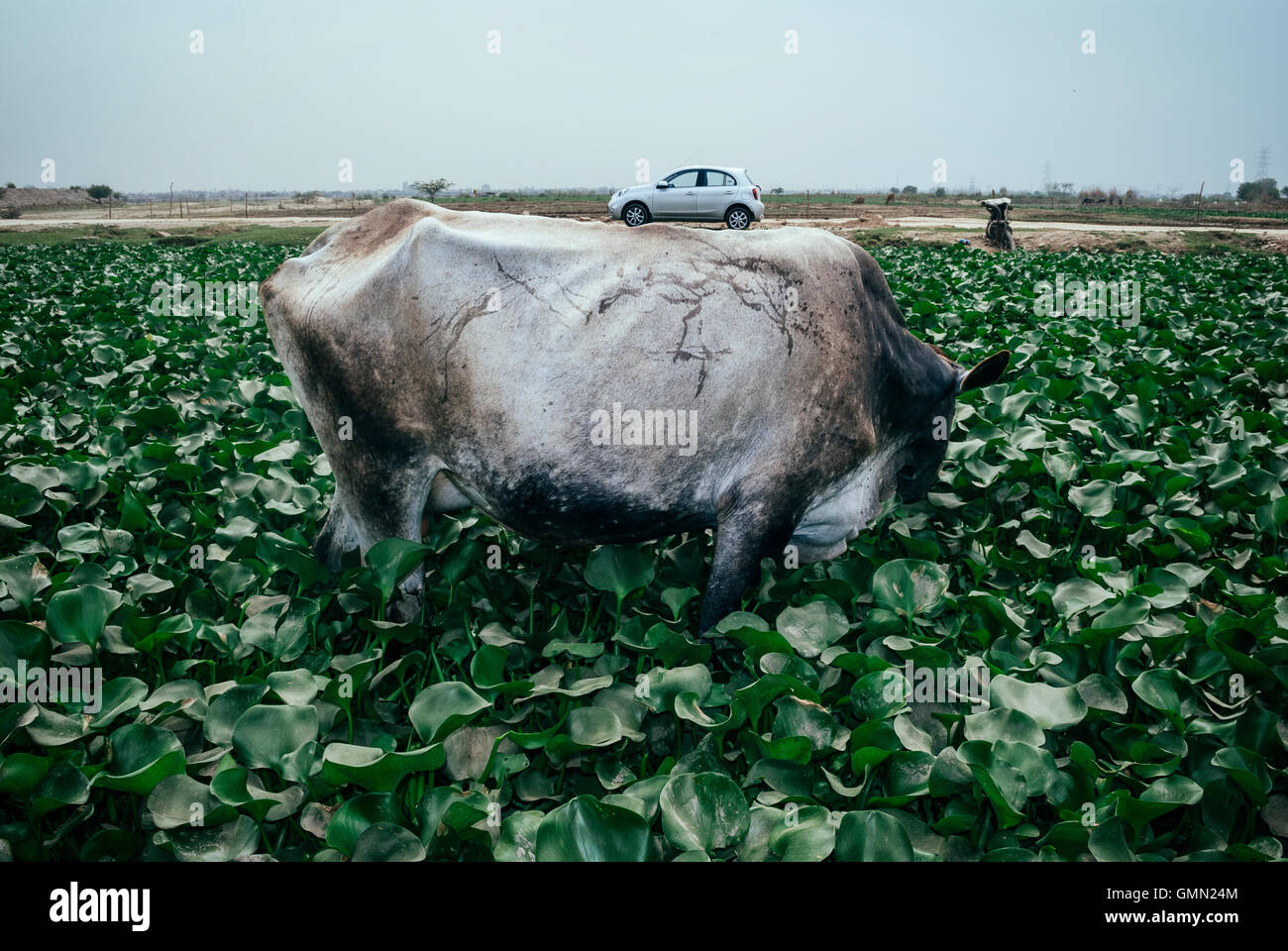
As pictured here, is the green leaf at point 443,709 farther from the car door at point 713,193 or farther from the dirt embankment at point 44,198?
the dirt embankment at point 44,198

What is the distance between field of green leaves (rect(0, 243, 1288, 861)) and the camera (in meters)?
2.36

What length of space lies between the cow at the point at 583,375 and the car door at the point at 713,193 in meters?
17.1

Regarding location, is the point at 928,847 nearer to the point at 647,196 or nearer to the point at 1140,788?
the point at 1140,788

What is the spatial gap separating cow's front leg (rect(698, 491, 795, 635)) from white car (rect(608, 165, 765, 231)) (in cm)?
1747

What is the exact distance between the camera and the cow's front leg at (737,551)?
11.2 feet

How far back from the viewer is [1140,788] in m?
2.60

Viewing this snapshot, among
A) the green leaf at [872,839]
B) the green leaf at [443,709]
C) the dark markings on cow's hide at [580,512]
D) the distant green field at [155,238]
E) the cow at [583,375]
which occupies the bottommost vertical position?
the green leaf at [872,839]

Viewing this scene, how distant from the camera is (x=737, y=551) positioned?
11.3 feet

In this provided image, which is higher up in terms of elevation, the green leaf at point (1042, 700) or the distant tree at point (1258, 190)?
the distant tree at point (1258, 190)

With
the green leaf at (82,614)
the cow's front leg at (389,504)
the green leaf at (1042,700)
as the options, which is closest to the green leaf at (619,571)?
the cow's front leg at (389,504)

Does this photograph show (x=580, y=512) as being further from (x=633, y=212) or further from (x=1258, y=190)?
(x=1258, y=190)

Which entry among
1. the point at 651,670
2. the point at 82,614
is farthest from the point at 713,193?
the point at 82,614

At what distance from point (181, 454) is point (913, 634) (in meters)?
4.21

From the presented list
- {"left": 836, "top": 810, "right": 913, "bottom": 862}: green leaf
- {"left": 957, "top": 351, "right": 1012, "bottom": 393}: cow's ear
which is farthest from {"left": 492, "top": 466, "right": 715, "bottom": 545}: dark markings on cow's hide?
{"left": 957, "top": 351, "right": 1012, "bottom": 393}: cow's ear
